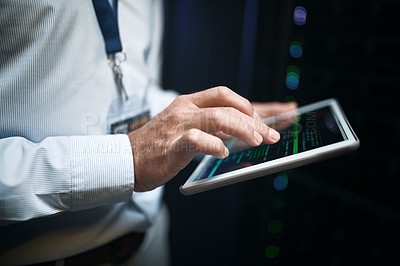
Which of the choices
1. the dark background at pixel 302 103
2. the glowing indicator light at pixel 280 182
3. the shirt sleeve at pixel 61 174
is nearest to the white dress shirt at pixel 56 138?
the shirt sleeve at pixel 61 174

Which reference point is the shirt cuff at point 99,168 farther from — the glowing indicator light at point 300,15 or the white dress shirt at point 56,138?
the glowing indicator light at point 300,15

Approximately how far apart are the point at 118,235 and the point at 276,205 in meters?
1.03

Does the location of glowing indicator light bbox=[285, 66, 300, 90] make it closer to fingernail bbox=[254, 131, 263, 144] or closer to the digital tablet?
the digital tablet

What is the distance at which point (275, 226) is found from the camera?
158 cm

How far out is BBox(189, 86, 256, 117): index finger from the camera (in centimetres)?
65

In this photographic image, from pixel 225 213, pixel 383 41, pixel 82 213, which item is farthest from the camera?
pixel 225 213

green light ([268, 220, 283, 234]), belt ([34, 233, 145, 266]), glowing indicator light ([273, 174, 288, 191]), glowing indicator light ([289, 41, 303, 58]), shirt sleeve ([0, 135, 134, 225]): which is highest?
glowing indicator light ([289, 41, 303, 58])

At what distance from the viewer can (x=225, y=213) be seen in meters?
1.45

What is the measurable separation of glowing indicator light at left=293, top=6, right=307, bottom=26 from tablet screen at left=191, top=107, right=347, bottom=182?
697 mm

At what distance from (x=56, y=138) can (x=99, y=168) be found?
126 mm

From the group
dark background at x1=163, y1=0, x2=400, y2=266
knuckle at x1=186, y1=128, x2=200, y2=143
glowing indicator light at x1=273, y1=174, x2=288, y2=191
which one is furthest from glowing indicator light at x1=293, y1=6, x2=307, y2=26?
knuckle at x1=186, y1=128, x2=200, y2=143

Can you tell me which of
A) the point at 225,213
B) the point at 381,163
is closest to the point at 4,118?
the point at 225,213

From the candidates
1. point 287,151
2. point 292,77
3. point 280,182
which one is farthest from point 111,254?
point 292,77

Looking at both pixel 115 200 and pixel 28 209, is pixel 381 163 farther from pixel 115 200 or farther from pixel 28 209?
pixel 28 209
